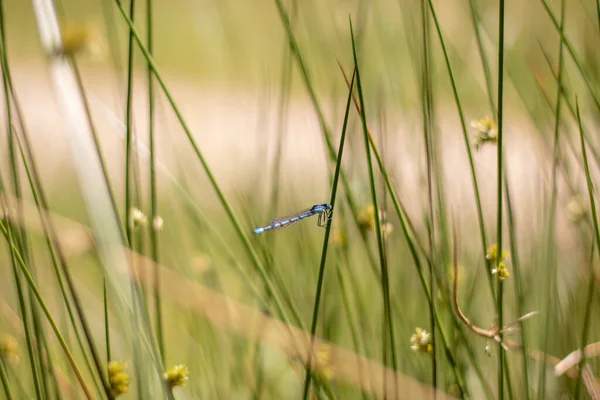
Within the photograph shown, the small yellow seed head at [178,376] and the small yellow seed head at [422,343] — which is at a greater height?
the small yellow seed head at [178,376]

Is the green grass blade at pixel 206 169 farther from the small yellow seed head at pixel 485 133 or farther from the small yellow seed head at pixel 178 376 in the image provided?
the small yellow seed head at pixel 485 133

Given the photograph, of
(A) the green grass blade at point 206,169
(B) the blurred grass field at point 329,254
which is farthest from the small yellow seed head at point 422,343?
(A) the green grass blade at point 206,169

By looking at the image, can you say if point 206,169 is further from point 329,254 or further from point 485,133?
point 329,254

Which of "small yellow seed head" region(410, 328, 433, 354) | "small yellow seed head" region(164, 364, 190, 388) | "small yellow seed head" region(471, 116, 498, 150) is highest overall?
"small yellow seed head" region(471, 116, 498, 150)

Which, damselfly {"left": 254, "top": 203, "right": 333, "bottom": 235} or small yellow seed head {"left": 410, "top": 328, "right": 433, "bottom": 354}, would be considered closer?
small yellow seed head {"left": 410, "top": 328, "right": 433, "bottom": 354}

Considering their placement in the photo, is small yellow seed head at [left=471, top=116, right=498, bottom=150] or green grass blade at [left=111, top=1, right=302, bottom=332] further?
small yellow seed head at [left=471, top=116, right=498, bottom=150]

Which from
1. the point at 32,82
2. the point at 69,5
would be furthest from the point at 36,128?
the point at 69,5

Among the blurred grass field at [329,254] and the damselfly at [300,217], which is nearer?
the blurred grass field at [329,254]

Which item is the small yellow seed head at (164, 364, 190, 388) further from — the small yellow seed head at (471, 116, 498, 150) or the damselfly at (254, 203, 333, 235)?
the small yellow seed head at (471, 116, 498, 150)

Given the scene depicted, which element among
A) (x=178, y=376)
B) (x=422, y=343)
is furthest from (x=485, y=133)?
(x=178, y=376)

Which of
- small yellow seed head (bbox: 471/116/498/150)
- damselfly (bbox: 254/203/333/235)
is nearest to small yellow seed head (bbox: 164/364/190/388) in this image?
damselfly (bbox: 254/203/333/235)

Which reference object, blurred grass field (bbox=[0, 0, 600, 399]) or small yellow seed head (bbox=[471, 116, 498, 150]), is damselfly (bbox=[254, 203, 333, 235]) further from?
small yellow seed head (bbox=[471, 116, 498, 150])

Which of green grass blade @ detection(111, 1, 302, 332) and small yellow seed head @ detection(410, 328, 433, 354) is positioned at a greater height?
green grass blade @ detection(111, 1, 302, 332)
